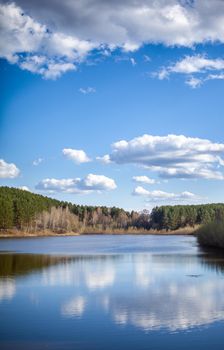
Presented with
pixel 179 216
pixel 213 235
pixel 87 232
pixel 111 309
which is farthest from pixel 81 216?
pixel 111 309

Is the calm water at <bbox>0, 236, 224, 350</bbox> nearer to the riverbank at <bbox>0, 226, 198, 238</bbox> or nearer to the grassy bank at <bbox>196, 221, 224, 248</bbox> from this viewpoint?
the grassy bank at <bbox>196, 221, 224, 248</bbox>

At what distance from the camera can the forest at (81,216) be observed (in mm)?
129500

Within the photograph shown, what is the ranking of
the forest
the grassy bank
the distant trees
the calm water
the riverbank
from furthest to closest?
the distant trees < the forest < the riverbank < the grassy bank < the calm water

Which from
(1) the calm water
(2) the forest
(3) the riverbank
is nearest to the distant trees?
(2) the forest

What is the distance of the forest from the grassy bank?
52704mm

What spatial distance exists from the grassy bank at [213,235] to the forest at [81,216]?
173ft

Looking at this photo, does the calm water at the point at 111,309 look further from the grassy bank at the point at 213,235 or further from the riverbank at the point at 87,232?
the riverbank at the point at 87,232

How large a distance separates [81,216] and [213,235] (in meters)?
123

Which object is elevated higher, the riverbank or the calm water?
the riverbank

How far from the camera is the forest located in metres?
130

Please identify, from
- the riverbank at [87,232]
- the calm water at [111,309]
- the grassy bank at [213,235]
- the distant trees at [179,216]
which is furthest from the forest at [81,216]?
the calm water at [111,309]

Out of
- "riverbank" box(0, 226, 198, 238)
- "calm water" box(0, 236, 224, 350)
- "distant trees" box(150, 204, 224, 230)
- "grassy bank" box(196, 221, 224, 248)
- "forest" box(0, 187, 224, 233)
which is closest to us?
"calm water" box(0, 236, 224, 350)

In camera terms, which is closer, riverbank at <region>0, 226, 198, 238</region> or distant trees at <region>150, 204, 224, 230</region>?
riverbank at <region>0, 226, 198, 238</region>

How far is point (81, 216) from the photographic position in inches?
7131
